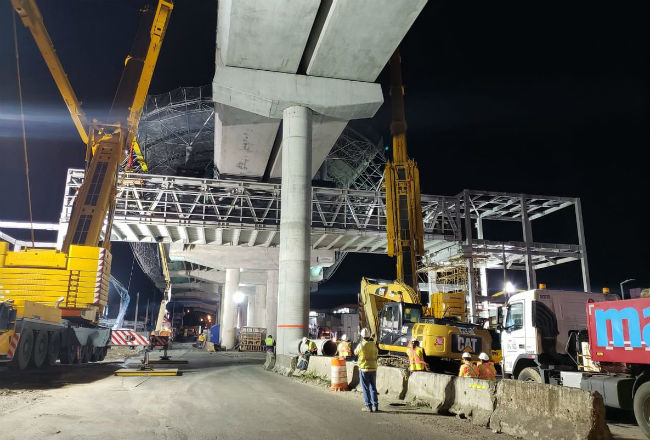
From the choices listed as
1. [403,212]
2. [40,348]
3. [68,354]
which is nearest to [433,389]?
[403,212]

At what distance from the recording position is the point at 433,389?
31.8ft

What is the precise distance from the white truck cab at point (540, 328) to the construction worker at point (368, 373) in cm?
436

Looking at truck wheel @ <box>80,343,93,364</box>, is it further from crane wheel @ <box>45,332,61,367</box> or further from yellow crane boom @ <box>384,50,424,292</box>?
yellow crane boom @ <box>384,50,424,292</box>

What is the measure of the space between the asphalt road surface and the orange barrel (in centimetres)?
46

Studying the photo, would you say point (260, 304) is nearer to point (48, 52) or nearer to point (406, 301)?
point (48, 52)

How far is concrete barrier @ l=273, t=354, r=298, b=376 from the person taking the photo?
17.1 meters

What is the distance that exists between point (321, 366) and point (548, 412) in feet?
29.9

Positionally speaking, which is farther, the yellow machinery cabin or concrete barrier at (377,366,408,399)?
the yellow machinery cabin

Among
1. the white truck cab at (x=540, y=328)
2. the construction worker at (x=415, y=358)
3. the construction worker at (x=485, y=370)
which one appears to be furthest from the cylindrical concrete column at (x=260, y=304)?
the construction worker at (x=485, y=370)

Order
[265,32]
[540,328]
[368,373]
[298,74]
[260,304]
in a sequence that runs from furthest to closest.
Result: [260,304] < [298,74] < [265,32] < [540,328] < [368,373]

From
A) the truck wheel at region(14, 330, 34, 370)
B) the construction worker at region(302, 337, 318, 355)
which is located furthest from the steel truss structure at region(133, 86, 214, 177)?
Answer: the truck wheel at region(14, 330, 34, 370)

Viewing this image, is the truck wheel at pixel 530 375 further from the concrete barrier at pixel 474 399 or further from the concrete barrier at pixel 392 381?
the concrete barrier at pixel 474 399

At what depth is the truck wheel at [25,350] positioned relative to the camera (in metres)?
14.2

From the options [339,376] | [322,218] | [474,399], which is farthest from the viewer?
[322,218]
